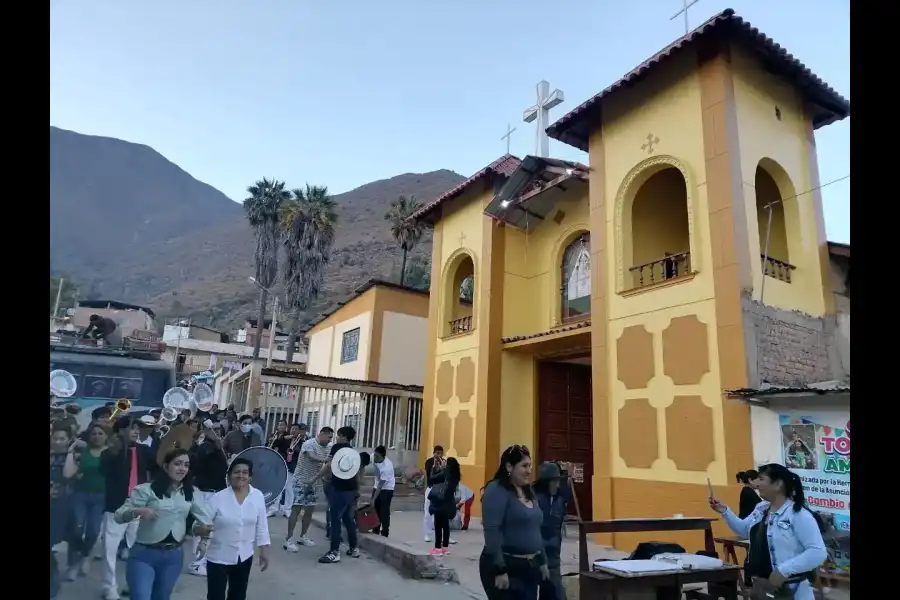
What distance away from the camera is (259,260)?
36594 millimetres

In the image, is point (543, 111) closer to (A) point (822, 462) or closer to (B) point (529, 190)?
(B) point (529, 190)

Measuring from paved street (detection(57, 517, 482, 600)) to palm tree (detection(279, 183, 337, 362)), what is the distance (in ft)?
88.6

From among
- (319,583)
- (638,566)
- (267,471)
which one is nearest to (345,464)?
(319,583)

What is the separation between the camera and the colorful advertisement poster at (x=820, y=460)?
25.2ft

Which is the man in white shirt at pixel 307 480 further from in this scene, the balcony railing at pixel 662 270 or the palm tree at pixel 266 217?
the palm tree at pixel 266 217

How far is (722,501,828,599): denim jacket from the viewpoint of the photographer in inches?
149

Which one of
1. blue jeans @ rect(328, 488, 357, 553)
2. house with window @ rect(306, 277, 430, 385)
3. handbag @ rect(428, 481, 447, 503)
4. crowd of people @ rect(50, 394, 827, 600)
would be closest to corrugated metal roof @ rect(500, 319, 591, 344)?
handbag @ rect(428, 481, 447, 503)

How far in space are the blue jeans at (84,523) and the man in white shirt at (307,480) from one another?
3531 millimetres

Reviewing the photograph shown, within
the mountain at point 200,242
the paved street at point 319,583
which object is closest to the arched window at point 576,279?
the paved street at point 319,583
